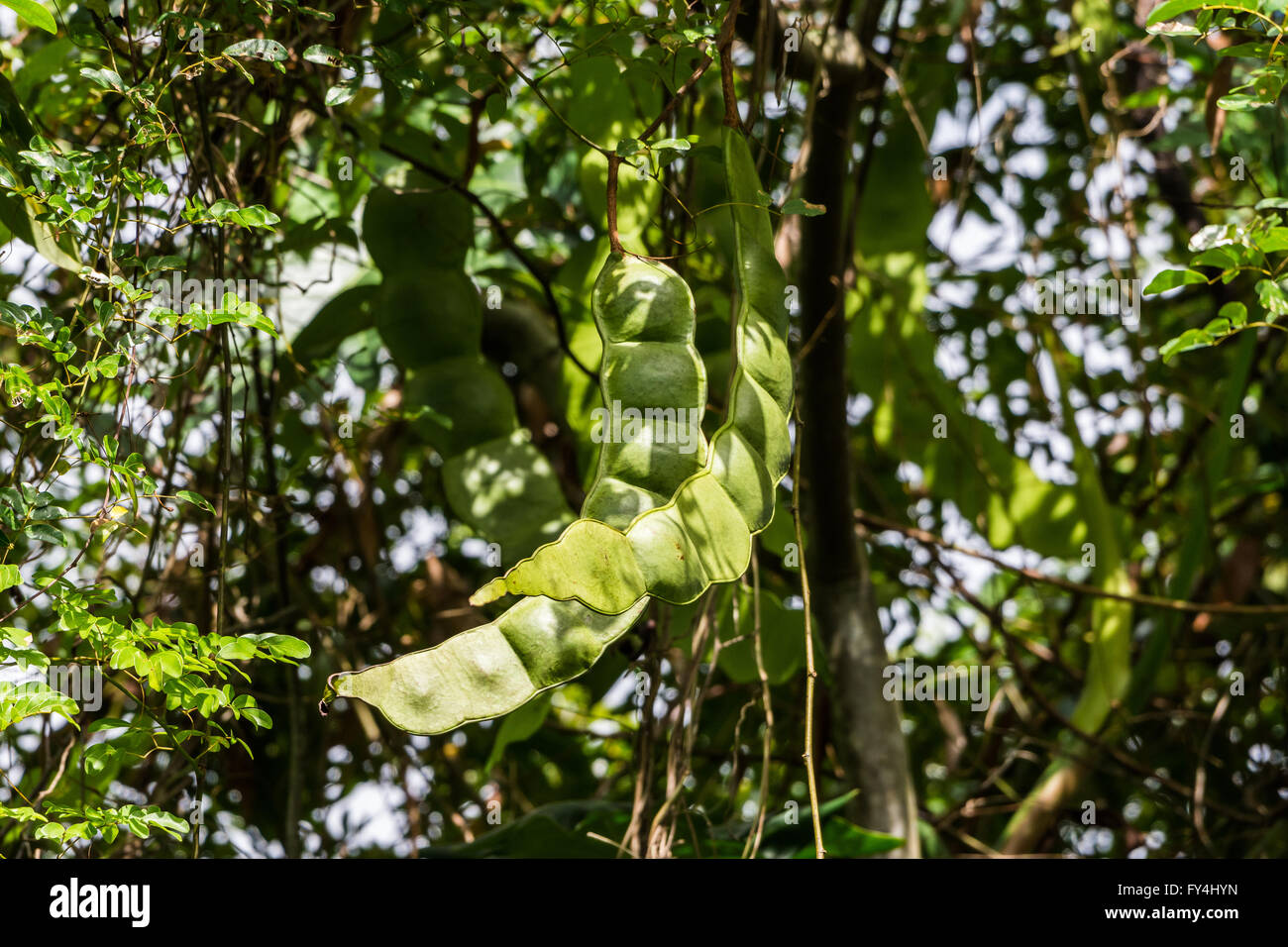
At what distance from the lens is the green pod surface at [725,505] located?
2.40ft

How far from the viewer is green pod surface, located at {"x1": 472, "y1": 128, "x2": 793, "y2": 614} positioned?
0.73m

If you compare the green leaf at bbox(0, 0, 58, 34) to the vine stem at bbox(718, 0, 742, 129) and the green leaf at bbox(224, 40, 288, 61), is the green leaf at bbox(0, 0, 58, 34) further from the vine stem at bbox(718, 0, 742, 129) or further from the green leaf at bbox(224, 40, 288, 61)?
the vine stem at bbox(718, 0, 742, 129)

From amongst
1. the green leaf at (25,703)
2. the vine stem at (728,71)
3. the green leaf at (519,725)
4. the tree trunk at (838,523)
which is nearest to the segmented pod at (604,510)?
the vine stem at (728,71)

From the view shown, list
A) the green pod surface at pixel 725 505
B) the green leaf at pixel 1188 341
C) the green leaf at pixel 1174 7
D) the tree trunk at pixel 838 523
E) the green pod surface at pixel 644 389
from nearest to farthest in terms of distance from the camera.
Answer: the green pod surface at pixel 725 505 < the green pod surface at pixel 644 389 < the green leaf at pixel 1174 7 < the green leaf at pixel 1188 341 < the tree trunk at pixel 838 523

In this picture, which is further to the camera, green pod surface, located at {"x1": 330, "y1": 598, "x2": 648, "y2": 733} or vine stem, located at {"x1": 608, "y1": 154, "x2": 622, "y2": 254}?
vine stem, located at {"x1": 608, "y1": 154, "x2": 622, "y2": 254}

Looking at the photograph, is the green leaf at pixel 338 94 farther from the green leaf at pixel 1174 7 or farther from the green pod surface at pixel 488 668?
the green leaf at pixel 1174 7

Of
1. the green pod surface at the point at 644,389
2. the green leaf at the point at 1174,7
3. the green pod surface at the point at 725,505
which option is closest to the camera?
the green pod surface at the point at 725,505

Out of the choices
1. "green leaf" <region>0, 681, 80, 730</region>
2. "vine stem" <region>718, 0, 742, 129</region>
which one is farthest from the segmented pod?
"green leaf" <region>0, 681, 80, 730</region>

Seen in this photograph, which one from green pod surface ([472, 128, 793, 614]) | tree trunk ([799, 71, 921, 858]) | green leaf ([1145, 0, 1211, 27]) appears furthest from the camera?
tree trunk ([799, 71, 921, 858])

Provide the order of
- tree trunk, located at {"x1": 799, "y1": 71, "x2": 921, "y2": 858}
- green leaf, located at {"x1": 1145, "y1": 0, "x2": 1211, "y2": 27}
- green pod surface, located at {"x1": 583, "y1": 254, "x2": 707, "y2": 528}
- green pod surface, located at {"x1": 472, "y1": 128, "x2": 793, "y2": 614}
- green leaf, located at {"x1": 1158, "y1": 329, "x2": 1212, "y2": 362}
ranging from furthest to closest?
tree trunk, located at {"x1": 799, "y1": 71, "x2": 921, "y2": 858} < green leaf, located at {"x1": 1158, "y1": 329, "x2": 1212, "y2": 362} < green leaf, located at {"x1": 1145, "y1": 0, "x2": 1211, "y2": 27} < green pod surface, located at {"x1": 583, "y1": 254, "x2": 707, "y2": 528} < green pod surface, located at {"x1": 472, "y1": 128, "x2": 793, "y2": 614}

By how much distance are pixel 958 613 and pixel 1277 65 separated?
6.23 feet

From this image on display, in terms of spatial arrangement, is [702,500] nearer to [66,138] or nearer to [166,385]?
[166,385]

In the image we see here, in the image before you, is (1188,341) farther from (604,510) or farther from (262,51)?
(262,51)

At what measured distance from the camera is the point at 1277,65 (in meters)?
1.05
